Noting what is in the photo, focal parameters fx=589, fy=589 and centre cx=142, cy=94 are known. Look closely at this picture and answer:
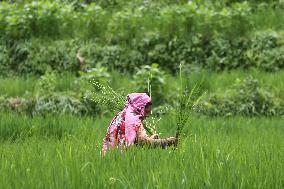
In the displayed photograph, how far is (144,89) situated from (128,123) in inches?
163

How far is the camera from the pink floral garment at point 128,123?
419 cm

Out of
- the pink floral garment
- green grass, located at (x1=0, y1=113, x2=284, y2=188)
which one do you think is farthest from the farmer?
green grass, located at (x1=0, y1=113, x2=284, y2=188)

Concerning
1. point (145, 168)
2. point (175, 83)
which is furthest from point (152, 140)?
point (175, 83)

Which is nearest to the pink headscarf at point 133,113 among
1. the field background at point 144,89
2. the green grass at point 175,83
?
the field background at point 144,89

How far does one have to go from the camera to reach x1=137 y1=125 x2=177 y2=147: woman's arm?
4.13m

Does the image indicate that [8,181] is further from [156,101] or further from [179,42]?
[179,42]

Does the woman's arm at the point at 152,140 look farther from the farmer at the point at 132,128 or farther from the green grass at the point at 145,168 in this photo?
the green grass at the point at 145,168

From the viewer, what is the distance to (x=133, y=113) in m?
4.29

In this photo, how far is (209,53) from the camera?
10.4m

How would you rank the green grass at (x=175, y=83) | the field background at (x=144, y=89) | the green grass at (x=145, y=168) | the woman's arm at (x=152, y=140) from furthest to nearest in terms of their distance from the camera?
the green grass at (x=175, y=83)
the woman's arm at (x=152, y=140)
the field background at (x=144, y=89)
the green grass at (x=145, y=168)

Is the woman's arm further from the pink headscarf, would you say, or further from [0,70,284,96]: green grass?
[0,70,284,96]: green grass

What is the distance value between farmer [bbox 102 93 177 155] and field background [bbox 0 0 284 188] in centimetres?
14

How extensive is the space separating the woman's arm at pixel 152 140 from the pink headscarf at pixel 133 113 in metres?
0.05

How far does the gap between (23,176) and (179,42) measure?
7303 mm
